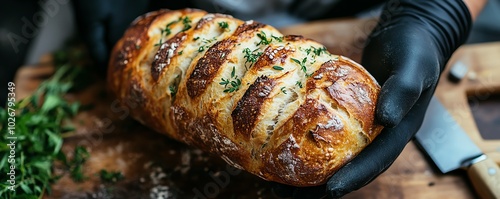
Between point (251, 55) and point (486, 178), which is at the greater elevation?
point (251, 55)

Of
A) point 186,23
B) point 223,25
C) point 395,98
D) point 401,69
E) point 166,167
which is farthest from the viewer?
point 166,167

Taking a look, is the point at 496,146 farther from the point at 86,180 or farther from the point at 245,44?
the point at 86,180

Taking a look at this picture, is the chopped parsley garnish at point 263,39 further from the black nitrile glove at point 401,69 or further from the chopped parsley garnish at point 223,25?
the black nitrile glove at point 401,69

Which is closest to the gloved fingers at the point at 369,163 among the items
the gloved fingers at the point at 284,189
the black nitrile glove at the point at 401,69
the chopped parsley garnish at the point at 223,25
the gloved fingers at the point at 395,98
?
the black nitrile glove at the point at 401,69

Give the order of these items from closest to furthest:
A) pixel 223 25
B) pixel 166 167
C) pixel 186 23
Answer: pixel 223 25, pixel 186 23, pixel 166 167

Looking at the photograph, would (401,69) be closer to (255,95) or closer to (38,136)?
(255,95)

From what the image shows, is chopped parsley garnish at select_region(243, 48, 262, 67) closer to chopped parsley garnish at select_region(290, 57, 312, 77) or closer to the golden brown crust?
the golden brown crust

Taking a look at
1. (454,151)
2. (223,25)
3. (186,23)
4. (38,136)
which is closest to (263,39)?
(223,25)
